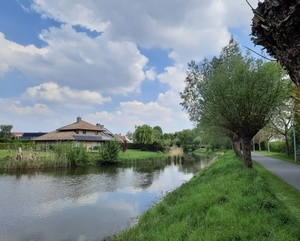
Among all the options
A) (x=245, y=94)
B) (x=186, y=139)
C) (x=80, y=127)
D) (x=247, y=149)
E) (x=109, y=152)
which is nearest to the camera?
(x=245, y=94)

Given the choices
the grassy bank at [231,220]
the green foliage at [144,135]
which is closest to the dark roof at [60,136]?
the green foliage at [144,135]

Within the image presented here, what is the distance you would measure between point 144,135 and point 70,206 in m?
47.4

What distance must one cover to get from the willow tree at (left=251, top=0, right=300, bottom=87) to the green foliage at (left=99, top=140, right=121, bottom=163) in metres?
33.4

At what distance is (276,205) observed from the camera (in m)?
6.83

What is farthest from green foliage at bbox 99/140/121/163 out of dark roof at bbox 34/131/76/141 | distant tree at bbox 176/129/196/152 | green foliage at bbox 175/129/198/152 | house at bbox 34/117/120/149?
distant tree at bbox 176/129/196/152

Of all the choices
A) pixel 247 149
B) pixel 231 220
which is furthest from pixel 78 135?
pixel 231 220

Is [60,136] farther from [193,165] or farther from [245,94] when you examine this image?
[245,94]

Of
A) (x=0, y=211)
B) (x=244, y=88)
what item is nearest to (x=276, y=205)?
(x=244, y=88)

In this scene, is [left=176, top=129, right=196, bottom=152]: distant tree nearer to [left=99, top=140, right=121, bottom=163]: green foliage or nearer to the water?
[left=99, top=140, right=121, bottom=163]: green foliage

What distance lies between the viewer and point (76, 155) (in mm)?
33062

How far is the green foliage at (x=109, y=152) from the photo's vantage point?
35.5 metres

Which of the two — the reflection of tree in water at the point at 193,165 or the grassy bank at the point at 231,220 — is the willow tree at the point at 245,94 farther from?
the reflection of tree in water at the point at 193,165

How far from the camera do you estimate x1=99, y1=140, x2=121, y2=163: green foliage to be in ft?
117

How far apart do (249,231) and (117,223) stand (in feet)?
24.3
